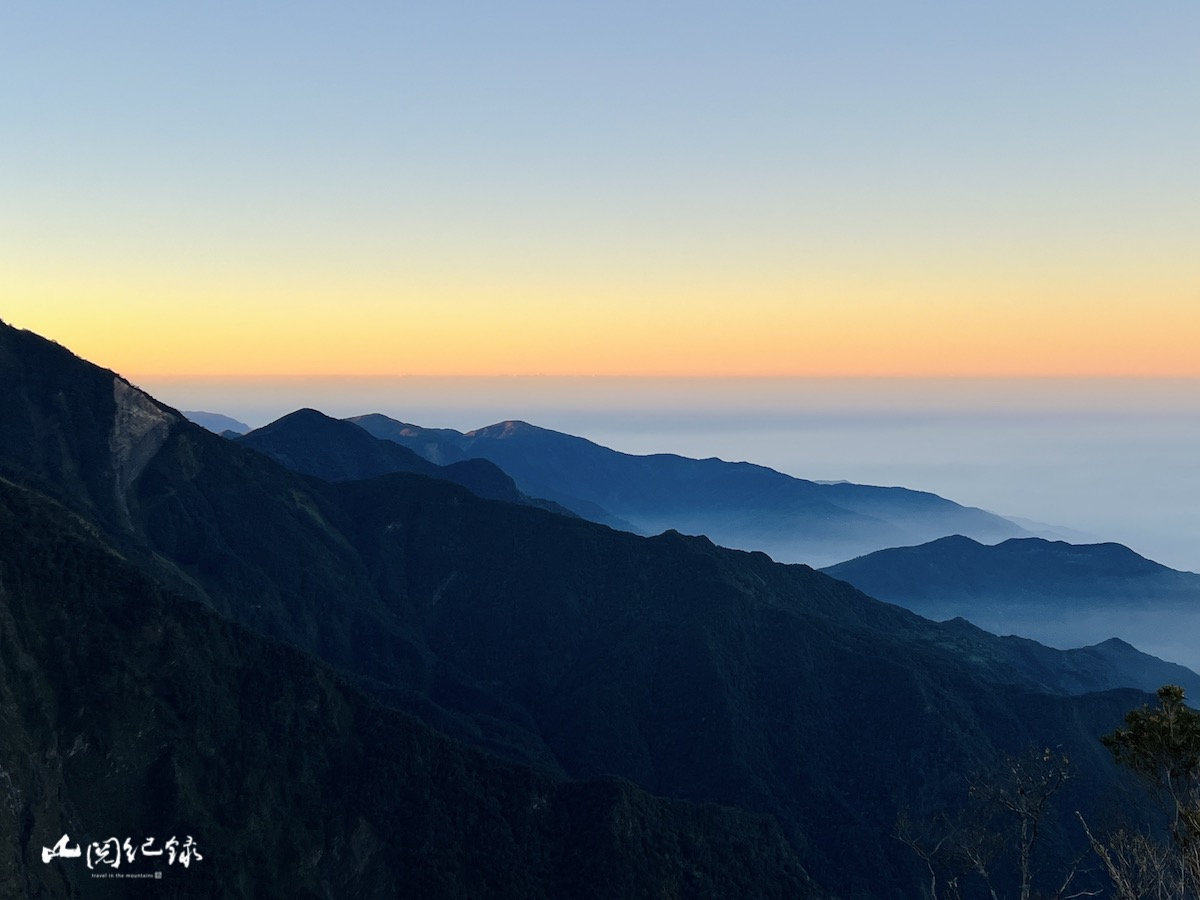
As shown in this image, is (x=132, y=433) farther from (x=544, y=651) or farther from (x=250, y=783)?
(x=250, y=783)

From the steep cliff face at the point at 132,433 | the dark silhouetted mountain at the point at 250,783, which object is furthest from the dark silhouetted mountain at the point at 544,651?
the dark silhouetted mountain at the point at 250,783

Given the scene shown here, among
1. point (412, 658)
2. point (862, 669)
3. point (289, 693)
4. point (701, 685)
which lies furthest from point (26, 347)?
point (862, 669)

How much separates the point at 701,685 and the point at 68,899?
91.2m

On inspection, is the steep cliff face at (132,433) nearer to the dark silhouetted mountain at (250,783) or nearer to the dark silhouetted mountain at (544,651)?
the dark silhouetted mountain at (544,651)

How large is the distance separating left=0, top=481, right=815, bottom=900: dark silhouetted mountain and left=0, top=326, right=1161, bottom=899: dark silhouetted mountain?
23.2 inches

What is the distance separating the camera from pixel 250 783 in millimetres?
85938

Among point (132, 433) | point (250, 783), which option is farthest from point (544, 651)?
point (132, 433)

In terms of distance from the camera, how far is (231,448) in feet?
549

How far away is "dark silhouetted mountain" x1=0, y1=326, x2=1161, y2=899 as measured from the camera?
315 ft

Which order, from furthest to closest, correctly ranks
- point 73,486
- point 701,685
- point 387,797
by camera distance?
1. point 701,685
2. point 73,486
3. point 387,797

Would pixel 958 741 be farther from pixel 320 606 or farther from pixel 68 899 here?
pixel 68 899

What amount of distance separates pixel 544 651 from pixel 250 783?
7671cm

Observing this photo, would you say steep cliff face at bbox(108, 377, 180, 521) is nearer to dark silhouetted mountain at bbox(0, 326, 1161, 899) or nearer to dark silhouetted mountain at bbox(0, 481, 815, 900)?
dark silhouetted mountain at bbox(0, 326, 1161, 899)

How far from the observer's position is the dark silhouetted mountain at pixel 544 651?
95938 millimetres
